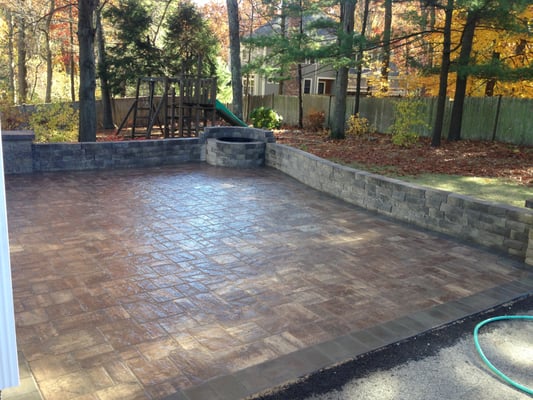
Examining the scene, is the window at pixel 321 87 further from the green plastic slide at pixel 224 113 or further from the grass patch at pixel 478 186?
the grass patch at pixel 478 186

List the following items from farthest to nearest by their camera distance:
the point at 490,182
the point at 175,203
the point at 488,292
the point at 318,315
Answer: the point at 490,182 → the point at 175,203 → the point at 488,292 → the point at 318,315

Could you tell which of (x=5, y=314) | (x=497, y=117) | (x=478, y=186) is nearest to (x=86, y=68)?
(x=478, y=186)

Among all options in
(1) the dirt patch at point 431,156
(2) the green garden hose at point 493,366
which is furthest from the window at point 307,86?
(2) the green garden hose at point 493,366

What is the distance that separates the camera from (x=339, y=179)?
7777 millimetres

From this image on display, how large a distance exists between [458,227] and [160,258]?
3644 millimetres

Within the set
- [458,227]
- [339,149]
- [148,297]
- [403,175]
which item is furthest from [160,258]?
[339,149]

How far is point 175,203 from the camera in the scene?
23.5ft

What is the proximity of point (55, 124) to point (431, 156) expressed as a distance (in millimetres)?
9727

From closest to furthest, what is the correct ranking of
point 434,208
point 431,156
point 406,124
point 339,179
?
point 434,208 → point 339,179 → point 431,156 → point 406,124

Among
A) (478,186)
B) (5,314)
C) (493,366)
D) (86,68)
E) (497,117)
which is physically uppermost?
(86,68)

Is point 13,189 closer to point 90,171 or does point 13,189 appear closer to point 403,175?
point 90,171

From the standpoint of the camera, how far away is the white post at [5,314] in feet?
5.41

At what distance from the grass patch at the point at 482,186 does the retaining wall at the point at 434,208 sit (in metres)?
1.67

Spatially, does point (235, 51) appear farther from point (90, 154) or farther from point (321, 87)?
point (321, 87)
